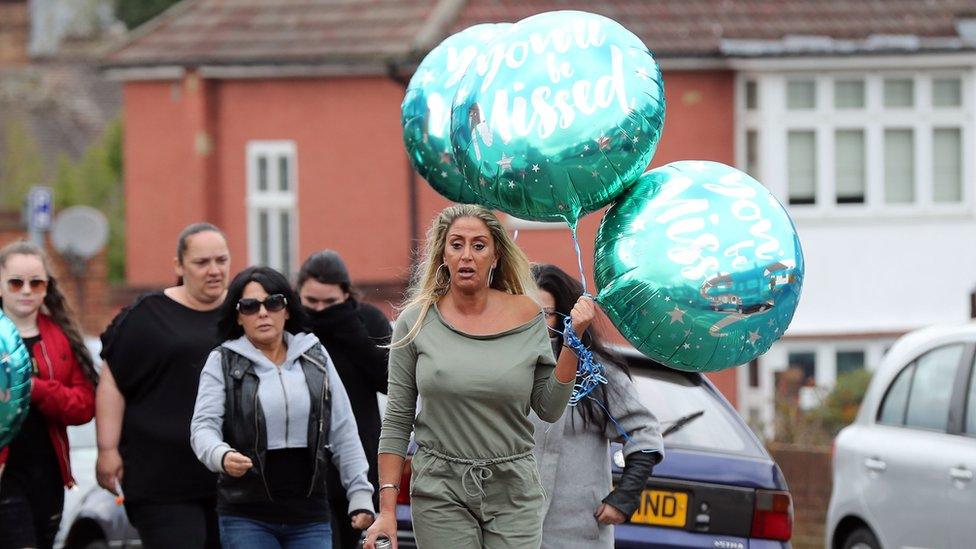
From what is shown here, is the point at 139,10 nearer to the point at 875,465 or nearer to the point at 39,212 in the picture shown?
the point at 39,212

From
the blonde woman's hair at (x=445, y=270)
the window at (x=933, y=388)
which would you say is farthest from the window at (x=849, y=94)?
the blonde woman's hair at (x=445, y=270)

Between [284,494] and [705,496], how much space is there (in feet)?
5.94

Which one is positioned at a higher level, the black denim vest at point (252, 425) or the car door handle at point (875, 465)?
the black denim vest at point (252, 425)

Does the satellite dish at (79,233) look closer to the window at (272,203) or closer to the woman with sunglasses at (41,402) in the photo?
the window at (272,203)

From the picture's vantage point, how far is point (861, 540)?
30.0ft

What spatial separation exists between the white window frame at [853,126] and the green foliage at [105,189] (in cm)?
1749

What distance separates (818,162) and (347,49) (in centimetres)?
634

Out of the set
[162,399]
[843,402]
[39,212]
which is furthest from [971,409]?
[39,212]

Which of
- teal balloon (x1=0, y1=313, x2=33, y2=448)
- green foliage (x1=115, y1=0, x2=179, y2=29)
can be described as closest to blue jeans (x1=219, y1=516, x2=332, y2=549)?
teal balloon (x1=0, y1=313, x2=33, y2=448)

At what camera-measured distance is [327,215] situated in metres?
23.9

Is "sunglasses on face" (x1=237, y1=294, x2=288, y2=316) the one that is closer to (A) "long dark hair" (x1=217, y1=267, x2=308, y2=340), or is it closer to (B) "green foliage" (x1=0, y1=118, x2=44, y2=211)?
(A) "long dark hair" (x1=217, y1=267, x2=308, y2=340)

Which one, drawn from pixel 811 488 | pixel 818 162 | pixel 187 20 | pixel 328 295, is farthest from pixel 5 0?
pixel 328 295

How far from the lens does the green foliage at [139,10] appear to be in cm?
4962

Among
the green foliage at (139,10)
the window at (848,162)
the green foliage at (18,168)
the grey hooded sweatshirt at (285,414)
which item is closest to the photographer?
the grey hooded sweatshirt at (285,414)
